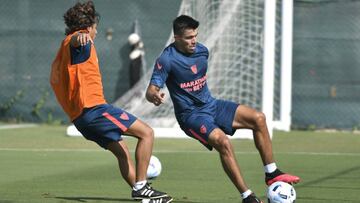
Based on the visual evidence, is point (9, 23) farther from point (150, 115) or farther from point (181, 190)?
point (181, 190)

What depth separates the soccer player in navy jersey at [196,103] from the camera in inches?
372

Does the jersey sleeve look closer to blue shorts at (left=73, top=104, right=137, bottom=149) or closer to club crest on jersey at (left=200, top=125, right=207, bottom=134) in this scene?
blue shorts at (left=73, top=104, right=137, bottom=149)

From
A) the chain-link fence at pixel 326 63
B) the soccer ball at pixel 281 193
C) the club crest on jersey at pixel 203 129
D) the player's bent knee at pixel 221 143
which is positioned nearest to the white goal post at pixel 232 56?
the chain-link fence at pixel 326 63

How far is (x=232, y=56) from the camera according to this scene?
18.7 meters

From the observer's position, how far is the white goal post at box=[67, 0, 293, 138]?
18.3 meters

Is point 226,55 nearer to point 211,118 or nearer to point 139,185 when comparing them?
point 211,118

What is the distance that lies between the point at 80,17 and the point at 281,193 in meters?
2.49

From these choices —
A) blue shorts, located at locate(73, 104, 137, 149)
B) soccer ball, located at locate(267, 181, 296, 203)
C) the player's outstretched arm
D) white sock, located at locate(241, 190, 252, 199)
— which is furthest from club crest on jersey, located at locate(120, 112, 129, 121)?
soccer ball, located at locate(267, 181, 296, 203)

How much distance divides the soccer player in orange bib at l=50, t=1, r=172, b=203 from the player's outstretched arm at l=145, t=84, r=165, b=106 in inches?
10.7

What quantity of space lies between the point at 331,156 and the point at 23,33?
8643mm

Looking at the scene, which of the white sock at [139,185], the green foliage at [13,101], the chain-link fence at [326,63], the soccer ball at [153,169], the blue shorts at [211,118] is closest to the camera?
the white sock at [139,185]

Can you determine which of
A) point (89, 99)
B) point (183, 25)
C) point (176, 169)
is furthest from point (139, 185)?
point (176, 169)

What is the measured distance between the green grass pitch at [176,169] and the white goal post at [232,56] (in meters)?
1.20

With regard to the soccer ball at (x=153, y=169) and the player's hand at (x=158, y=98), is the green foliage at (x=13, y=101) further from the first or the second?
the player's hand at (x=158, y=98)
